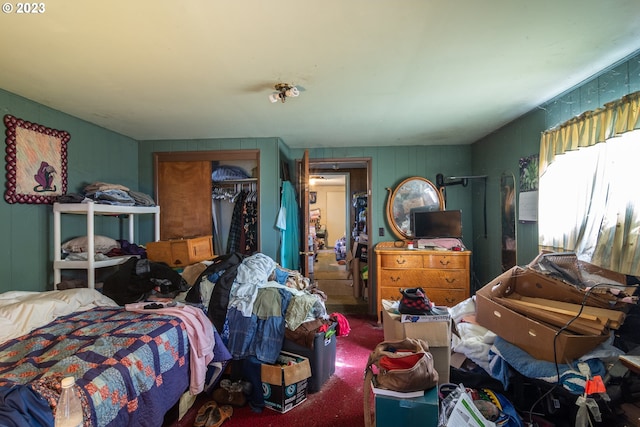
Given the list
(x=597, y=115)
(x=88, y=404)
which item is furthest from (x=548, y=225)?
(x=88, y=404)

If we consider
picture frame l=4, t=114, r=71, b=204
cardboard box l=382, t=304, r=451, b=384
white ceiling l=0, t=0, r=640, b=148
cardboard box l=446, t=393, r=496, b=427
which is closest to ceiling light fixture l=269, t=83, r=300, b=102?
white ceiling l=0, t=0, r=640, b=148

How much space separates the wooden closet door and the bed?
57.1 inches

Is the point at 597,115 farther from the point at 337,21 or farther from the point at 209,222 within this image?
the point at 209,222

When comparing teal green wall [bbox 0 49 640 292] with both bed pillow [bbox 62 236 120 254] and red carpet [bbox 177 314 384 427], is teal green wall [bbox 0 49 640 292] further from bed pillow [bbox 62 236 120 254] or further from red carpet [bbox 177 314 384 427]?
red carpet [bbox 177 314 384 427]

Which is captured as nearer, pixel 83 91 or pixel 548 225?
pixel 83 91

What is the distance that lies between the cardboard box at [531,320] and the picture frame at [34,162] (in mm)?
3449

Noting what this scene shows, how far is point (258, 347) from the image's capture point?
→ 2.04 meters

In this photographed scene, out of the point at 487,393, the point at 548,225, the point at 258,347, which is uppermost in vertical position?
the point at 548,225

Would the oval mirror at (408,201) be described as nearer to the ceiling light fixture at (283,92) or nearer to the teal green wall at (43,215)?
the ceiling light fixture at (283,92)

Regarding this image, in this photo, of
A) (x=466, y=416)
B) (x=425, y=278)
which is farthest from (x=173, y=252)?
(x=425, y=278)

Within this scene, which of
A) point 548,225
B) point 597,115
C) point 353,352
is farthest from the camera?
point 353,352

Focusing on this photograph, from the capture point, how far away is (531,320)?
173 centimetres

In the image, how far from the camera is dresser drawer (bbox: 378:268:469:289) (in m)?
3.23

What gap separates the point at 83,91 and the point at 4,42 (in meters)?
0.60
